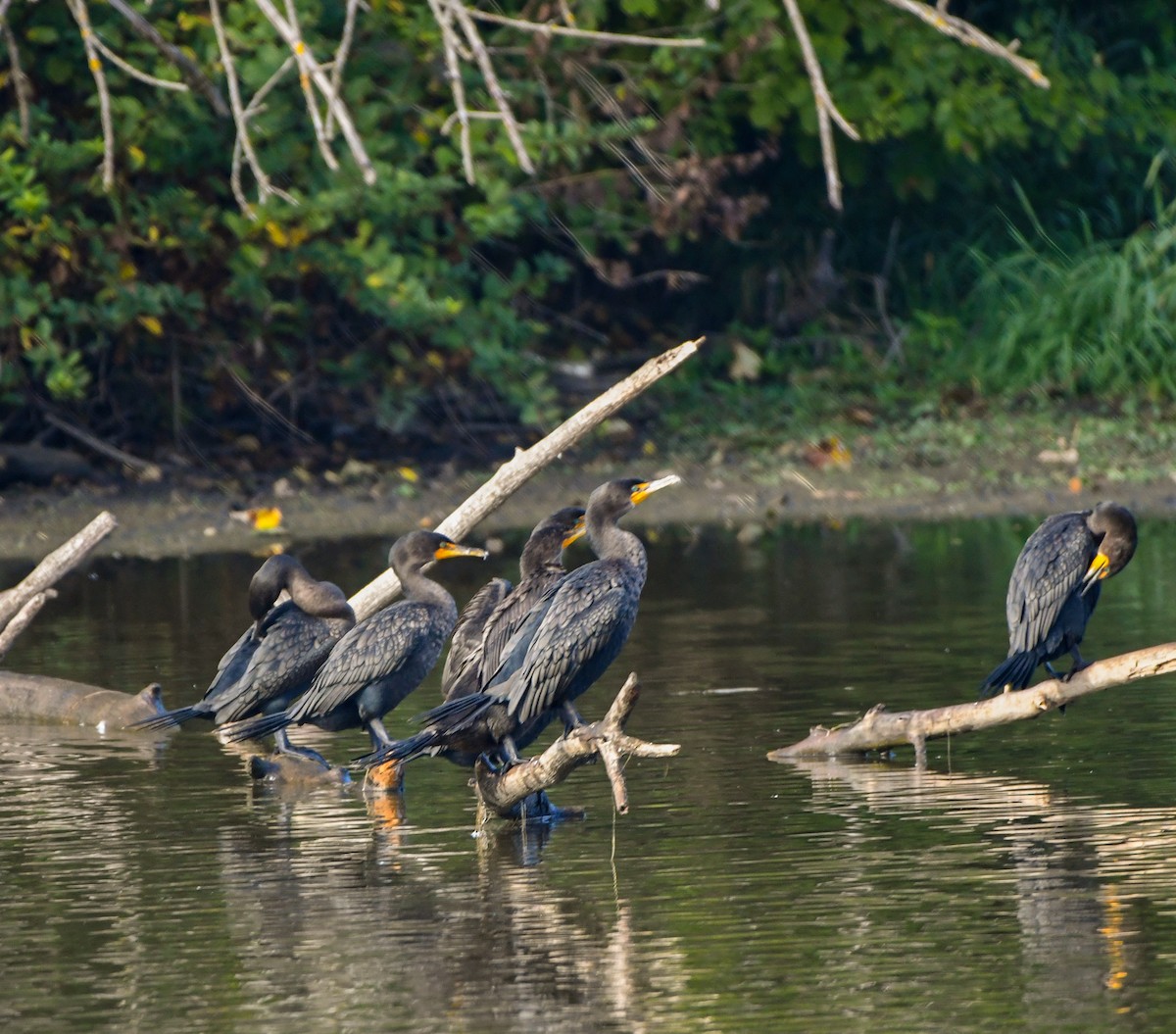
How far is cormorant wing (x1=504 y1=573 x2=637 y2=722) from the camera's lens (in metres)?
6.73

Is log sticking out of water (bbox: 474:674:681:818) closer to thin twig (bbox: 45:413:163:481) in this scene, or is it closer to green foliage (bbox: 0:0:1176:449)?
green foliage (bbox: 0:0:1176:449)

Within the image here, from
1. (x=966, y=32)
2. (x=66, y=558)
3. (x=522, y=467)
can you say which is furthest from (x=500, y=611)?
(x=966, y=32)

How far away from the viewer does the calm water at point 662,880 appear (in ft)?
16.4

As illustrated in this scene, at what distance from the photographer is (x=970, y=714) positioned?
7.13m

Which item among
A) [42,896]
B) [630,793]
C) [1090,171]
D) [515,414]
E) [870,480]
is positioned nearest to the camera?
[42,896]

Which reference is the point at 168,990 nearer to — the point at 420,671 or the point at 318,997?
the point at 318,997

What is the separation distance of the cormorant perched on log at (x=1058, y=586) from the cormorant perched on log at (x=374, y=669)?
184 centimetres

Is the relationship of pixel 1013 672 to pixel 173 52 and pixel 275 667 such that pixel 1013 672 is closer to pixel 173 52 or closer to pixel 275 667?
pixel 275 667

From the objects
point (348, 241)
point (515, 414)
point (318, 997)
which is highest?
point (348, 241)

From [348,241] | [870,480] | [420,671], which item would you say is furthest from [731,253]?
[420,671]

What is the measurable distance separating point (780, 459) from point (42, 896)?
10.1 meters

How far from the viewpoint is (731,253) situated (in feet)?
62.2

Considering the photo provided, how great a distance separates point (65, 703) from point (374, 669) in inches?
77.1

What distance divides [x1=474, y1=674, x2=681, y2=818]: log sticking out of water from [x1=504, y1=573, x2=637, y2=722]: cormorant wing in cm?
23
